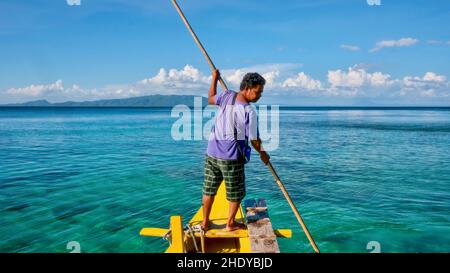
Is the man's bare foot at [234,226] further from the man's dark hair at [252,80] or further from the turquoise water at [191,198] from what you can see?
the turquoise water at [191,198]

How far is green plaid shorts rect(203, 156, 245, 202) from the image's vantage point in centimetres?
439

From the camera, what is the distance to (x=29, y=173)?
14000 mm

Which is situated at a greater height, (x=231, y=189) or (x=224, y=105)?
(x=224, y=105)

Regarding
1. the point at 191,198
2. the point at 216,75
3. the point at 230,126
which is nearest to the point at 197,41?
the point at 216,75

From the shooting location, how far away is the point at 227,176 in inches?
174

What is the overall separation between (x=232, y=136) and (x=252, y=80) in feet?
2.43

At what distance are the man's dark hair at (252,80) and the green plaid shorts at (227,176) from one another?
0.99 m

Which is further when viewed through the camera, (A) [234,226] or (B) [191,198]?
(B) [191,198]

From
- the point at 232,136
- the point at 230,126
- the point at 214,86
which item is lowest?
the point at 232,136

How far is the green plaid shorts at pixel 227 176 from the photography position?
4.39 metres

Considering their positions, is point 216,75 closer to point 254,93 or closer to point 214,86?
point 214,86
